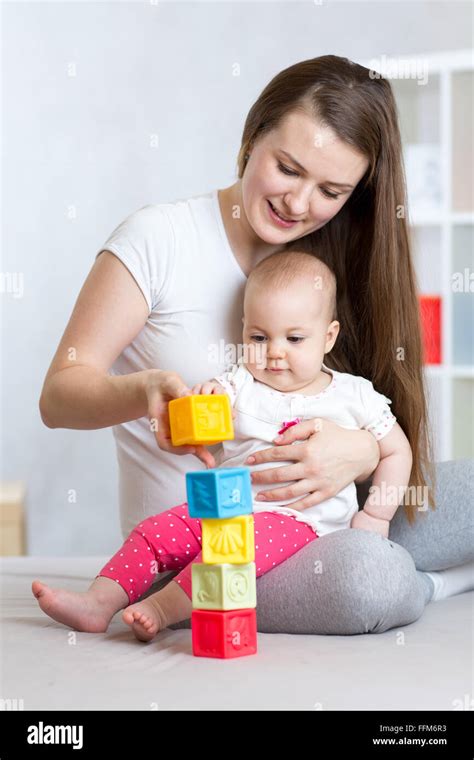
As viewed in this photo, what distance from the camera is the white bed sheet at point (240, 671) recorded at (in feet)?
3.49

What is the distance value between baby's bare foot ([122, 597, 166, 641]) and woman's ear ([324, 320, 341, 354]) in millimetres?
555

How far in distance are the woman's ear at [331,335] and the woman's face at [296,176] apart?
0.55 ft

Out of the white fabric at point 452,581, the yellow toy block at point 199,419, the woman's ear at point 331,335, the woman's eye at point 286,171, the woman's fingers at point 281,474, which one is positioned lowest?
the white fabric at point 452,581

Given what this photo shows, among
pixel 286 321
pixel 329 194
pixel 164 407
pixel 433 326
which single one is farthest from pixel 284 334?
pixel 433 326

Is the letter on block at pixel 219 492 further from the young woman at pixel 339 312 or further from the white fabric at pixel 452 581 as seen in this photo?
the white fabric at pixel 452 581

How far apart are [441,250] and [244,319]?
1.86 meters

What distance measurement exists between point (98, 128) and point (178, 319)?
2.03 meters

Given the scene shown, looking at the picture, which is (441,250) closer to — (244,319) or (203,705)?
(244,319)

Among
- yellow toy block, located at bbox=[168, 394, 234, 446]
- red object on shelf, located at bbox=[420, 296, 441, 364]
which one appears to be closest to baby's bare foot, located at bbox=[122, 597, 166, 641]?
yellow toy block, located at bbox=[168, 394, 234, 446]

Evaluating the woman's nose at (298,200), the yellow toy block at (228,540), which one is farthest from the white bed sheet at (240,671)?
the woman's nose at (298,200)

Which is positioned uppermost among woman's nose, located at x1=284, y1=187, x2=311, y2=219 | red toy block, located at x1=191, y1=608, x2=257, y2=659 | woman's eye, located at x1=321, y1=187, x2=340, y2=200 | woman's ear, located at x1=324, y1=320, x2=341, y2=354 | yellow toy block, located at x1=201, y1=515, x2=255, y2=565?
woman's eye, located at x1=321, y1=187, x2=340, y2=200

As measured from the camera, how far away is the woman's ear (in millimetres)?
1654

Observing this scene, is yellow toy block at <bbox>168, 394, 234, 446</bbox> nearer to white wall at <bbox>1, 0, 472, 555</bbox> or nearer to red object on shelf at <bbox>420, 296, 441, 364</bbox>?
red object on shelf at <bbox>420, 296, 441, 364</bbox>
